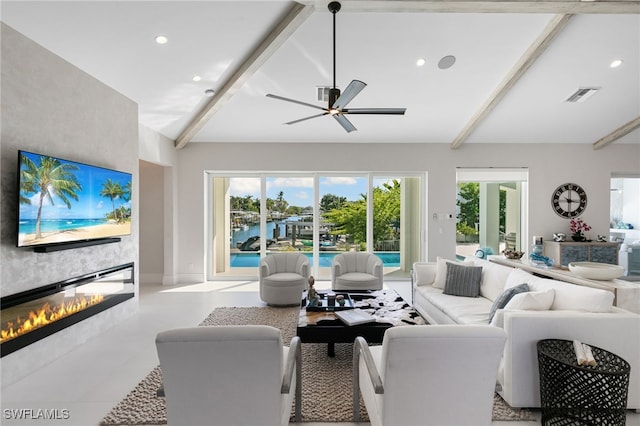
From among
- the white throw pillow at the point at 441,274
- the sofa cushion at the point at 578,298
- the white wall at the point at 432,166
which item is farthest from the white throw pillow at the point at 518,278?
the white wall at the point at 432,166

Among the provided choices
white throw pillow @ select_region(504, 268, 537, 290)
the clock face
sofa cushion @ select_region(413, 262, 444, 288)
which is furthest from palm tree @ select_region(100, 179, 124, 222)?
the clock face

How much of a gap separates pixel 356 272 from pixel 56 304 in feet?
12.0

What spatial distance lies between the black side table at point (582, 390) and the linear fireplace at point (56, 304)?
A: 3.90 m

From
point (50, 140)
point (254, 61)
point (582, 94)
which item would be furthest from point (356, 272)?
point (582, 94)

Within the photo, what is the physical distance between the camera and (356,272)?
507cm

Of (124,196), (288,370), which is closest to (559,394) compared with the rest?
(288,370)

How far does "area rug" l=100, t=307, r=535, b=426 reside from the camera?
2.16m

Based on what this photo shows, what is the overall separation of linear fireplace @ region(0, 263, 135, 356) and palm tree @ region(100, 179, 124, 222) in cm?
74

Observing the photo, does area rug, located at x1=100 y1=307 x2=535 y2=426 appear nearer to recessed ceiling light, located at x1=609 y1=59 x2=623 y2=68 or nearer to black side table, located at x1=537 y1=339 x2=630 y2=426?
black side table, located at x1=537 y1=339 x2=630 y2=426

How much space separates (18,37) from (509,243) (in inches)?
307

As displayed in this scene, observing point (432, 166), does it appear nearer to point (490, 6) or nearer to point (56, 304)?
point (490, 6)

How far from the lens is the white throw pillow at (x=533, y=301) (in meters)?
2.46

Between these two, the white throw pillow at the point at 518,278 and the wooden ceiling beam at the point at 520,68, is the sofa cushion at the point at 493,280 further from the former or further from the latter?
the wooden ceiling beam at the point at 520,68

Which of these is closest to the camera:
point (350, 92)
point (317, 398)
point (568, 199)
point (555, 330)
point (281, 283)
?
point (555, 330)
